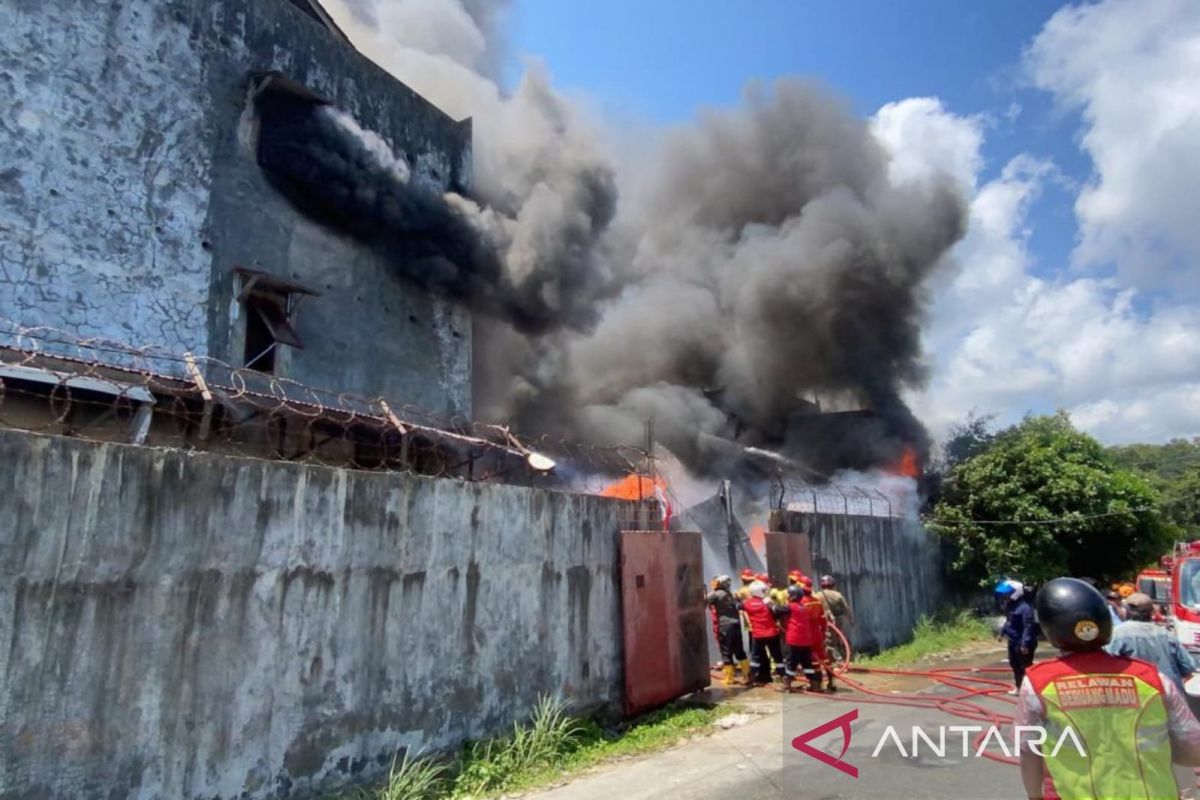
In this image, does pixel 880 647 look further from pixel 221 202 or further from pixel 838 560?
pixel 221 202

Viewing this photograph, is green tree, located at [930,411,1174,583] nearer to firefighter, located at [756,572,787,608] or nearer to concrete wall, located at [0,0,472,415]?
firefighter, located at [756,572,787,608]

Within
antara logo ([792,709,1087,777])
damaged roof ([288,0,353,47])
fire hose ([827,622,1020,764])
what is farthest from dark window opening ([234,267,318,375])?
antara logo ([792,709,1087,777])

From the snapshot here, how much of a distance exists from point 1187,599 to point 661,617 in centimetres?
605

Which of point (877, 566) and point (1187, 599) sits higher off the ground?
point (877, 566)

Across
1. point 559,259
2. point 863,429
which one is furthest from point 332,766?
point 863,429

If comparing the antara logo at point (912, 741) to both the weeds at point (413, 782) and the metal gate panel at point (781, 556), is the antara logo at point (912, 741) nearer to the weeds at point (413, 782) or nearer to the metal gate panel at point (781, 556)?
the weeds at point (413, 782)

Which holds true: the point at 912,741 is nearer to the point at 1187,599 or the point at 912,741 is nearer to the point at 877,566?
the point at 1187,599

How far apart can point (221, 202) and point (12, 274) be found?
2952 millimetres

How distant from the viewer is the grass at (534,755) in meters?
5.73

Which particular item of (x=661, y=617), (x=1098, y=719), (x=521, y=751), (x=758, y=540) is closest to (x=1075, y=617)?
(x=1098, y=719)

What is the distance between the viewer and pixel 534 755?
21.5 feet

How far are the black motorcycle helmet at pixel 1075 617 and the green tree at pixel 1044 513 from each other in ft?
48.8

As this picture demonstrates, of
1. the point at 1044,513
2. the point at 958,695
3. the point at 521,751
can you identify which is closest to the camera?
the point at 521,751

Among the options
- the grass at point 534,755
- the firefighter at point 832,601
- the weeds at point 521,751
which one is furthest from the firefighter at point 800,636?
the weeds at point 521,751
